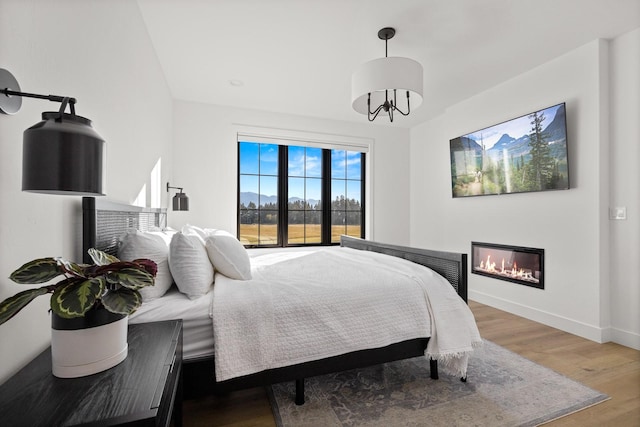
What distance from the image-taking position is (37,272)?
76cm

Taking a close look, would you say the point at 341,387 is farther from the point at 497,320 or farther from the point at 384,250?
the point at 497,320

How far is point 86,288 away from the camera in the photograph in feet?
2.46

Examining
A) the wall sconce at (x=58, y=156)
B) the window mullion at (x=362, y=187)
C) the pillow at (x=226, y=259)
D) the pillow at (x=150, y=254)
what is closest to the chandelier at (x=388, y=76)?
the pillow at (x=226, y=259)

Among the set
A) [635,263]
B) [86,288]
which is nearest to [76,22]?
[86,288]

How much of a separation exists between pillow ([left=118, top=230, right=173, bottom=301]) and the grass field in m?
2.73

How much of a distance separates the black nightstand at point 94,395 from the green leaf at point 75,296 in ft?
0.70

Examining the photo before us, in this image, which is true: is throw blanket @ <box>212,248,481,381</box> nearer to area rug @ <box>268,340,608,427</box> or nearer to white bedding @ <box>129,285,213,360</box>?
white bedding @ <box>129,285,213,360</box>

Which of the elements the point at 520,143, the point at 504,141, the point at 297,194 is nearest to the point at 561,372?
the point at 520,143

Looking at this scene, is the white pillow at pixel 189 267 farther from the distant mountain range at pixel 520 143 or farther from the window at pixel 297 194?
the distant mountain range at pixel 520 143

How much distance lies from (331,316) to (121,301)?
1.05 m

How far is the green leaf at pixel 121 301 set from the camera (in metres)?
0.77

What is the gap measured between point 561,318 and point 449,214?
1752 millimetres

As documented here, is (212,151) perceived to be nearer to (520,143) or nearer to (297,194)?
(297,194)

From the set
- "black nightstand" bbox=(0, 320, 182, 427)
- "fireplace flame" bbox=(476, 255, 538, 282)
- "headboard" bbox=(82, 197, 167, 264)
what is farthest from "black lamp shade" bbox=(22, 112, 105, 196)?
"fireplace flame" bbox=(476, 255, 538, 282)
